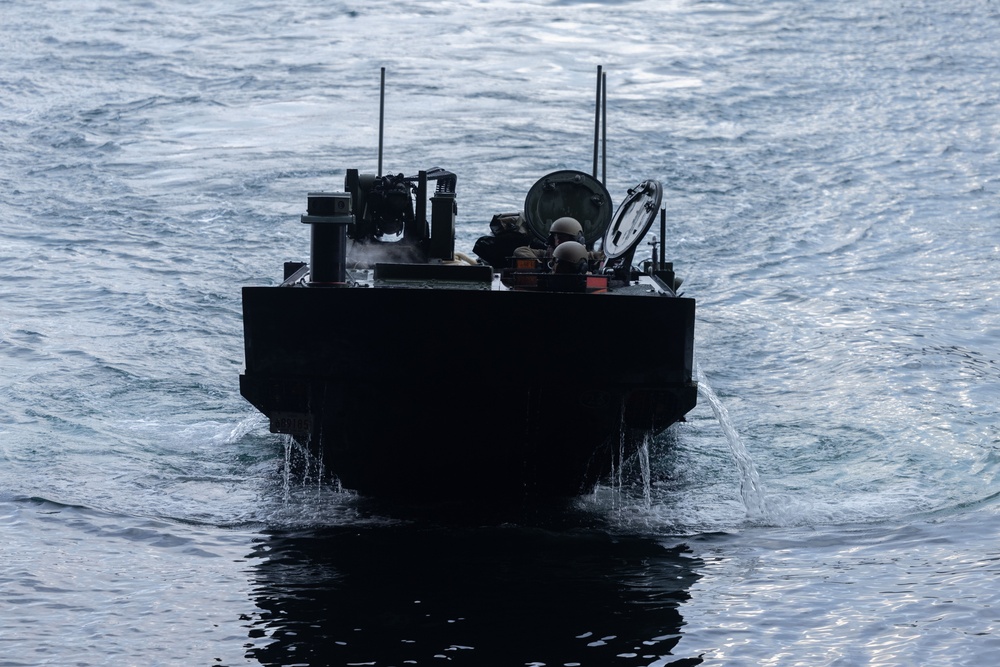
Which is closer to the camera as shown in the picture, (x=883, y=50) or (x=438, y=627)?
(x=438, y=627)

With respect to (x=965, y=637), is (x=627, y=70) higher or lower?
higher

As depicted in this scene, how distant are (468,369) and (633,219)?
2532 millimetres

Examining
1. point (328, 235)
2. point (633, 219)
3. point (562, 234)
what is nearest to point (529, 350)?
point (328, 235)

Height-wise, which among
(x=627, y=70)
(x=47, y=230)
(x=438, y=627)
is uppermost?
(x=627, y=70)

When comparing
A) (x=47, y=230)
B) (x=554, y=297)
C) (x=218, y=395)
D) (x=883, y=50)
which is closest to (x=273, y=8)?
(x=883, y=50)

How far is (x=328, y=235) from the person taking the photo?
10297mm

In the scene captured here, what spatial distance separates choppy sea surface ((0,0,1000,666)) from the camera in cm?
865

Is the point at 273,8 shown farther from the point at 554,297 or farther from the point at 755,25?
the point at 554,297

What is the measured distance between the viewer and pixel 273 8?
48906 mm

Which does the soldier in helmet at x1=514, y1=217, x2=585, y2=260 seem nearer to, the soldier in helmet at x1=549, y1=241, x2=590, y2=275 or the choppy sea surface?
the soldier in helmet at x1=549, y1=241, x2=590, y2=275

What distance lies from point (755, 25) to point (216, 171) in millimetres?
23464

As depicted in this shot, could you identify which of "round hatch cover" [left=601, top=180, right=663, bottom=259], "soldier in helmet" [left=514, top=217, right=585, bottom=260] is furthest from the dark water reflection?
"soldier in helmet" [left=514, top=217, right=585, bottom=260]

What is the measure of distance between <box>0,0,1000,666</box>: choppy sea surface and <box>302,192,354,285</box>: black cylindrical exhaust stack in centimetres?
187

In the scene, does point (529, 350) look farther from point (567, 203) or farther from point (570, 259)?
point (567, 203)
